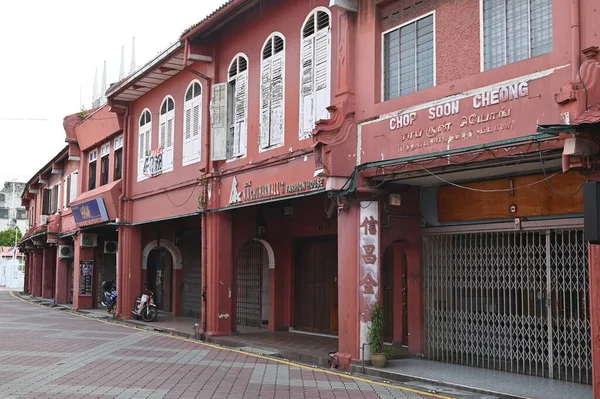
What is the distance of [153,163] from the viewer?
20.8m

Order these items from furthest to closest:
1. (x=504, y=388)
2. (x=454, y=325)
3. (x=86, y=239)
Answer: (x=86, y=239) → (x=454, y=325) → (x=504, y=388)

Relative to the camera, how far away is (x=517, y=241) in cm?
1155

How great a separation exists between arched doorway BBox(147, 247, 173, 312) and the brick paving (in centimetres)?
832

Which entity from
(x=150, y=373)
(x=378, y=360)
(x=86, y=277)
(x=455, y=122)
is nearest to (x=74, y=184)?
(x=86, y=277)

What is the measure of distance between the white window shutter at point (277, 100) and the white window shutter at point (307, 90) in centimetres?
75

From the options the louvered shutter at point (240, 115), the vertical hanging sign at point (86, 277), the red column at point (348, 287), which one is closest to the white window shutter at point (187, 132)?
the louvered shutter at point (240, 115)

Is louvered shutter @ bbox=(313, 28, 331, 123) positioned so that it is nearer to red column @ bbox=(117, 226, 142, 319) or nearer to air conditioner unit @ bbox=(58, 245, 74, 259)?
red column @ bbox=(117, 226, 142, 319)

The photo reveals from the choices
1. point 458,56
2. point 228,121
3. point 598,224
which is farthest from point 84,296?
point 598,224

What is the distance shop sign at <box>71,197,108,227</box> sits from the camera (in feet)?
76.9

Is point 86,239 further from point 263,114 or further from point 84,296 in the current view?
point 263,114

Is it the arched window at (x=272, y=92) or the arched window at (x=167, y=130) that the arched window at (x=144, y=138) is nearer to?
the arched window at (x=167, y=130)

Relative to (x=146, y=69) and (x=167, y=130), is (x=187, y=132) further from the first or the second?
(x=146, y=69)

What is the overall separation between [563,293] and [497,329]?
4.64 ft

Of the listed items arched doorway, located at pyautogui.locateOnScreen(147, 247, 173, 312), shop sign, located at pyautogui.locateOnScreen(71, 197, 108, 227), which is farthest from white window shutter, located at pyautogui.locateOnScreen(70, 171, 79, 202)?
arched doorway, located at pyautogui.locateOnScreen(147, 247, 173, 312)
